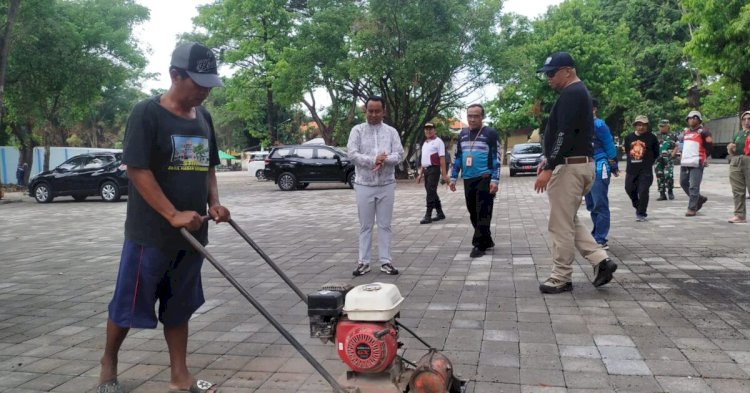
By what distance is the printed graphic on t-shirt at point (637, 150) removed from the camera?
30.4ft

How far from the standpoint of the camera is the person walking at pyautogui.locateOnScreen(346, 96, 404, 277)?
225 inches

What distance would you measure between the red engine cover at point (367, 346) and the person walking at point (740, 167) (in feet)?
28.1

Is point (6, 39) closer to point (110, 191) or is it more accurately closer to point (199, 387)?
point (110, 191)

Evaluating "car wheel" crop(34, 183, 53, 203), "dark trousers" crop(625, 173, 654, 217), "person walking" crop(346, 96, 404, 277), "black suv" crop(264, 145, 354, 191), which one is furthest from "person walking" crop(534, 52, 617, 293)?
"car wheel" crop(34, 183, 53, 203)

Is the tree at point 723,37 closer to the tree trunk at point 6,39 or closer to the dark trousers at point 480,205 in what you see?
the dark trousers at point 480,205

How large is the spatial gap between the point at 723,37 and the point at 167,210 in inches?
946

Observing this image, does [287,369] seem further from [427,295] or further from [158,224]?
[427,295]

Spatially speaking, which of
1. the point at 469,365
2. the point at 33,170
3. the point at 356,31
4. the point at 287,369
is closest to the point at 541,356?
the point at 469,365

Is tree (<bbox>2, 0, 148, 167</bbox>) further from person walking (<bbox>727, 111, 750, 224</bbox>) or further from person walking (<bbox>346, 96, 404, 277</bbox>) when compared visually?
Answer: person walking (<bbox>727, 111, 750, 224</bbox>)

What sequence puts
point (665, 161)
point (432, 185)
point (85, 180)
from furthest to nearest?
point (85, 180) < point (665, 161) < point (432, 185)

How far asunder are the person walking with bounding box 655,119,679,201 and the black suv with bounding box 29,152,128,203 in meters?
15.2

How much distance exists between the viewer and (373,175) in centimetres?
573

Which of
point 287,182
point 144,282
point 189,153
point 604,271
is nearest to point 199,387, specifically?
point 144,282

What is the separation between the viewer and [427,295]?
4.99 meters
